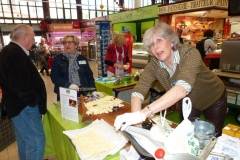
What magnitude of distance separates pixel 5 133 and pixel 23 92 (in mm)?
1633

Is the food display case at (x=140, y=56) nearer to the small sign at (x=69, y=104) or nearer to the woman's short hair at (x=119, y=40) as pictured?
the woman's short hair at (x=119, y=40)

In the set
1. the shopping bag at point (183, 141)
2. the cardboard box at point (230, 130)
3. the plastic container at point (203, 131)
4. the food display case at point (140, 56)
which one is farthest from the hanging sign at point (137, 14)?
the shopping bag at point (183, 141)

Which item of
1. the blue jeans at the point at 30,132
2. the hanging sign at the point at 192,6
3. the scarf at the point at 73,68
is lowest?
the blue jeans at the point at 30,132

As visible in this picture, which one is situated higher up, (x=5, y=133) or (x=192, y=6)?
(x=192, y=6)

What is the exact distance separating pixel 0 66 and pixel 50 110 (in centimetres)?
69

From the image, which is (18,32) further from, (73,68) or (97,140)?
(97,140)

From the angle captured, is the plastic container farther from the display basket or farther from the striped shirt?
the display basket

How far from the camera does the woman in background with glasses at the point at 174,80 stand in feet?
3.59

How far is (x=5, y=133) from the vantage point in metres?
2.92

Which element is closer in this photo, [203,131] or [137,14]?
[203,131]

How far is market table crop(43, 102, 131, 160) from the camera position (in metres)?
1.55

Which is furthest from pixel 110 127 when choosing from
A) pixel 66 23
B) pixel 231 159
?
pixel 66 23

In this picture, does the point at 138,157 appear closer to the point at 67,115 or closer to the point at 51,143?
the point at 67,115

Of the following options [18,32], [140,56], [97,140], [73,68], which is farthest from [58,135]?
[140,56]
